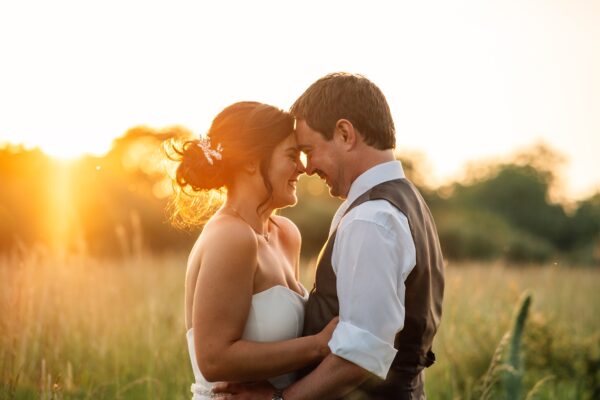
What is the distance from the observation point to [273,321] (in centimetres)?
328

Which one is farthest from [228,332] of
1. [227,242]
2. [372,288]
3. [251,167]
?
[251,167]

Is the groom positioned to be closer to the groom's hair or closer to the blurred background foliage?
the groom's hair

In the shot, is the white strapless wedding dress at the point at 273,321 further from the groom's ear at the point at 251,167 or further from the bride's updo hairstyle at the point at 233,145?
the groom's ear at the point at 251,167

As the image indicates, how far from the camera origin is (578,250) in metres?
42.4

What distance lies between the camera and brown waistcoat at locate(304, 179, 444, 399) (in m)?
2.87

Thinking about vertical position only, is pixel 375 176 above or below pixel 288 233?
above

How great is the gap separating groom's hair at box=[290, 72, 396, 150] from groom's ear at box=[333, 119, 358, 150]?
23 mm

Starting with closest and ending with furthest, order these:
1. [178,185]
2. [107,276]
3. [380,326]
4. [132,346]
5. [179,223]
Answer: [380,326], [178,185], [179,223], [132,346], [107,276]

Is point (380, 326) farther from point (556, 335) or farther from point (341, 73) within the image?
point (556, 335)

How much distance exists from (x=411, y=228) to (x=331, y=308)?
1.62 feet

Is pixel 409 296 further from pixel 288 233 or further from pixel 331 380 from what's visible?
pixel 288 233

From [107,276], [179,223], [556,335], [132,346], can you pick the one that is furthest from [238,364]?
[107,276]

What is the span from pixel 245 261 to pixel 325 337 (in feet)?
1.70

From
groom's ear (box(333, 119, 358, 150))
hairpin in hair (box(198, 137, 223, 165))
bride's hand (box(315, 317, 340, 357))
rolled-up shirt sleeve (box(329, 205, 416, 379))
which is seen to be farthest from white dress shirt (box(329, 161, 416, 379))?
hairpin in hair (box(198, 137, 223, 165))
